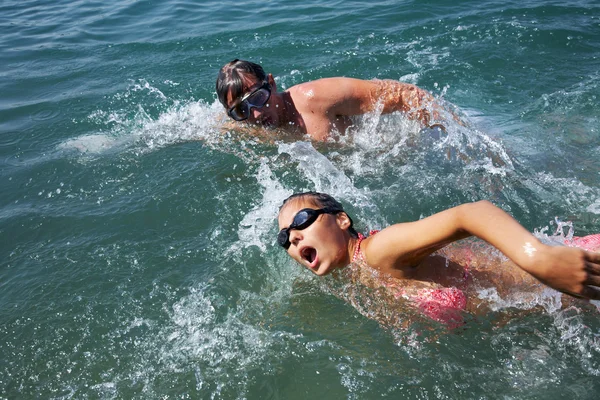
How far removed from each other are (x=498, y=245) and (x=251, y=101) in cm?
316

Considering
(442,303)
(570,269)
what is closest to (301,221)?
(442,303)

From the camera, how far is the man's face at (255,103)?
15.8 ft

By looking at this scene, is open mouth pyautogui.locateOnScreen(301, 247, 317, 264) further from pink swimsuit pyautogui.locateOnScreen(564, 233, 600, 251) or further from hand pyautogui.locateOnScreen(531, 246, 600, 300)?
pink swimsuit pyautogui.locateOnScreen(564, 233, 600, 251)

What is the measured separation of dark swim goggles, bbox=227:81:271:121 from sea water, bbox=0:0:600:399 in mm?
541

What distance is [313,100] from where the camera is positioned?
4949 mm

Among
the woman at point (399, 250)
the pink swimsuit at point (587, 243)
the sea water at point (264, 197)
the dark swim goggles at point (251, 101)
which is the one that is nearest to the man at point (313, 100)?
the dark swim goggles at point (251, 101)

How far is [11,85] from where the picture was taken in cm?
827

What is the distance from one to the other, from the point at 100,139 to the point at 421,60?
4.80m

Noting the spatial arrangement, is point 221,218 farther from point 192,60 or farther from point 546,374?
point 192,60

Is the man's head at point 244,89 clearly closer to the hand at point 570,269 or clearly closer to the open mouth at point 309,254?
the open mouth at point 309,254

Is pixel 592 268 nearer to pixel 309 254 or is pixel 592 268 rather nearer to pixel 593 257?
pixel 593 257

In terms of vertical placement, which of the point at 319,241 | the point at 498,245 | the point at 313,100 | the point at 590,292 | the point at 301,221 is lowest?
the point at 319,241

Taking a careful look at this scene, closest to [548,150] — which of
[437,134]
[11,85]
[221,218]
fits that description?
[437,134]

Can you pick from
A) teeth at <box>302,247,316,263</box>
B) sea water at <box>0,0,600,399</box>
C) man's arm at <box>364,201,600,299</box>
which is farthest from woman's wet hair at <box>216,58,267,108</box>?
man's arm at <box>364,201,600,299</box>
